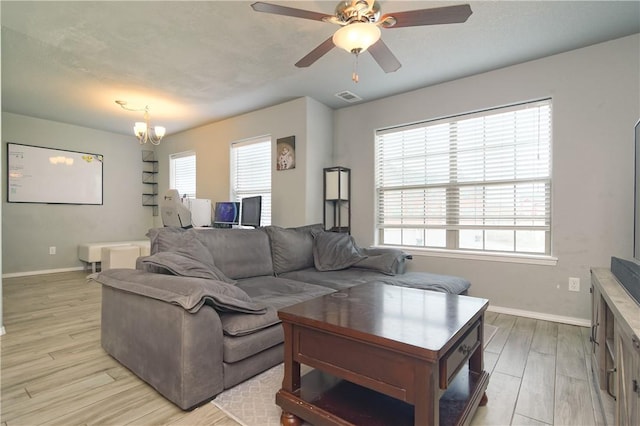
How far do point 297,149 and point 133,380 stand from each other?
308 cm

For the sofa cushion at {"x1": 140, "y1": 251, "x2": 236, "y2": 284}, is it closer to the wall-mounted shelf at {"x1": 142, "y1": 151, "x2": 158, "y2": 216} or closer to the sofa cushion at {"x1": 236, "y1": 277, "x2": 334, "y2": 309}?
the sofa cushion at {"x1": 236, "y1": 277, "x2": 334, "y2": 309}

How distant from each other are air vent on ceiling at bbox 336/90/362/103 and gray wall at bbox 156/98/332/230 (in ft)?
1.22

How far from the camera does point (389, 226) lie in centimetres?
411

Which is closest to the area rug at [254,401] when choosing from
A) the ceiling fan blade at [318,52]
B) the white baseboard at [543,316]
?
the ceiling fan blade at [318,52]

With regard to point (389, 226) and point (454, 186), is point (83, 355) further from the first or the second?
point (454, 186)

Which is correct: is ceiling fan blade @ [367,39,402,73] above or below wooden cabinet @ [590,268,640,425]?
above

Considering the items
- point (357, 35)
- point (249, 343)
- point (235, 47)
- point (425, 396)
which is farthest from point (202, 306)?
point (235, 47)

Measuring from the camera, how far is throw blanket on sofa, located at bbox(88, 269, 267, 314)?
1601 millimetres

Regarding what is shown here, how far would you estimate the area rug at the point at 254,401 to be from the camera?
1.55 m

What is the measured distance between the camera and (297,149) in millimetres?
4234

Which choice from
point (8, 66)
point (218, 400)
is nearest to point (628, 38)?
point (218, 400)

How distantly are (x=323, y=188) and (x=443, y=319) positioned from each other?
3086 millimetres

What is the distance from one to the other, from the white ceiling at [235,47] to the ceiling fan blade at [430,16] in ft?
1.94

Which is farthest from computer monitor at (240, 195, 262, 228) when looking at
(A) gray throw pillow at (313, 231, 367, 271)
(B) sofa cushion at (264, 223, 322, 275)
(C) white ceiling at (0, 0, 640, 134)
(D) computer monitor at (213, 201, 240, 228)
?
(C) white ceiling at (0, 0, 640, 134)
